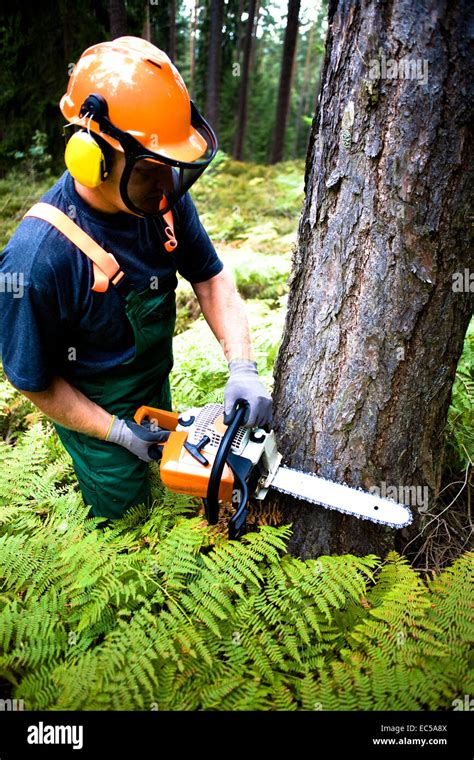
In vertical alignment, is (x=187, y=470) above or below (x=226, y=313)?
below

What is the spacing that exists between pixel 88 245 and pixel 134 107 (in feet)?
1.98

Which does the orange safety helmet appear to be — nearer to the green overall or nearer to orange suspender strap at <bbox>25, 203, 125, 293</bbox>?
orange suspender strap at <bbox>25, 203, 125, 293</bbox>

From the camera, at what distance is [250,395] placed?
2227 mm

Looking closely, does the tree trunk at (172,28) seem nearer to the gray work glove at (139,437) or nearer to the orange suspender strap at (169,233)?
the orange suspender strap at (169,233)

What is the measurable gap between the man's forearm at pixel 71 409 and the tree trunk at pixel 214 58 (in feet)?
47.0

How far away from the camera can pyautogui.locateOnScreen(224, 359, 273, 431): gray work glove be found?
6.97 feet

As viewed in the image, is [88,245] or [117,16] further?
[117,16]

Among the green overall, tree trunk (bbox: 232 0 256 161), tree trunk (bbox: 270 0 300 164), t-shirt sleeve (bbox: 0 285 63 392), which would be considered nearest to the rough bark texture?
the green overall

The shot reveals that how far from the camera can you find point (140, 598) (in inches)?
75.0

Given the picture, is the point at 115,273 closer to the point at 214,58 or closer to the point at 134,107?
the point at 134,107

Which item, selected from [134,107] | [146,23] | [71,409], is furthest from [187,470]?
[146,23]
